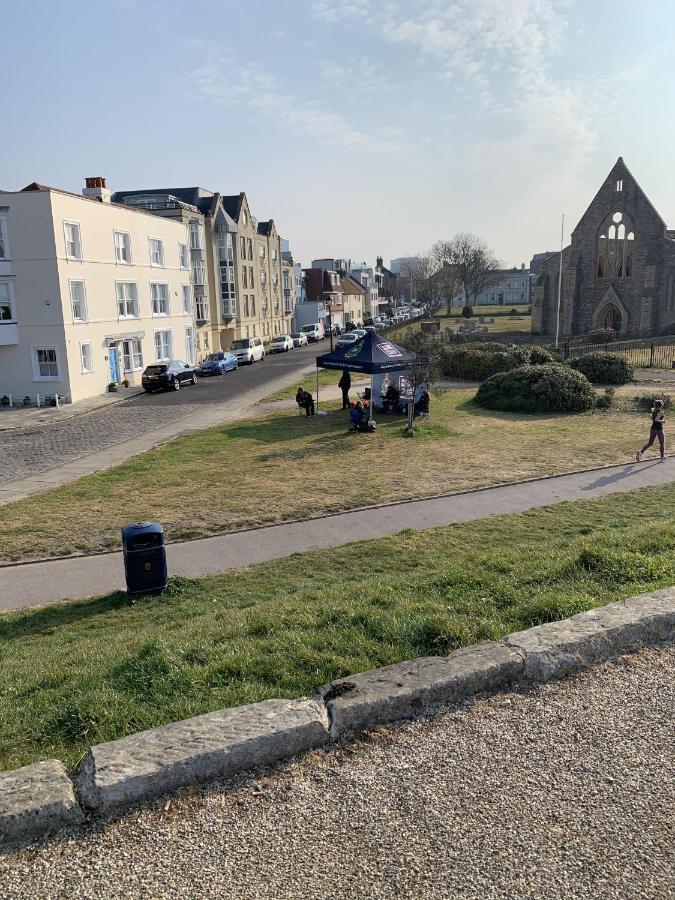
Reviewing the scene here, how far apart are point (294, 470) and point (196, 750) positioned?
12.4m

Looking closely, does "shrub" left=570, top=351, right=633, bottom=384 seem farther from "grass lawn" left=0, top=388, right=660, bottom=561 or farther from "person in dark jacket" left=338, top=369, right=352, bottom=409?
"person in dark jacket" left=338, top=369, right=352, bottom=409

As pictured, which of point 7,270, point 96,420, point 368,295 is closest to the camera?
point 96,420

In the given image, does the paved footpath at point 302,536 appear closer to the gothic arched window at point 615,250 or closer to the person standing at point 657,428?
the person standing at point 657,428

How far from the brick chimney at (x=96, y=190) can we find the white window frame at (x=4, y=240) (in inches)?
292

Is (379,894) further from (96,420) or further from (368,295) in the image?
(368,295)

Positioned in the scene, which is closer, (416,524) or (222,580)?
(222,580)

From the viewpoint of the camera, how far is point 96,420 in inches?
1048

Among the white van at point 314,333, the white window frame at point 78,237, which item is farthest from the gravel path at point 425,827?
the white van at point 314,333

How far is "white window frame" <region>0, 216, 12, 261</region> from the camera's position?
95.1 ft

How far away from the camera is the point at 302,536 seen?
11.4 metres

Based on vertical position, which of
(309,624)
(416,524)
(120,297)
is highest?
(120,297)

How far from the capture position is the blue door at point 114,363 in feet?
114

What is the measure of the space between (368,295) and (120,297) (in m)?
86.2

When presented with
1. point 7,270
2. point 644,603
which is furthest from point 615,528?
point 7,270
